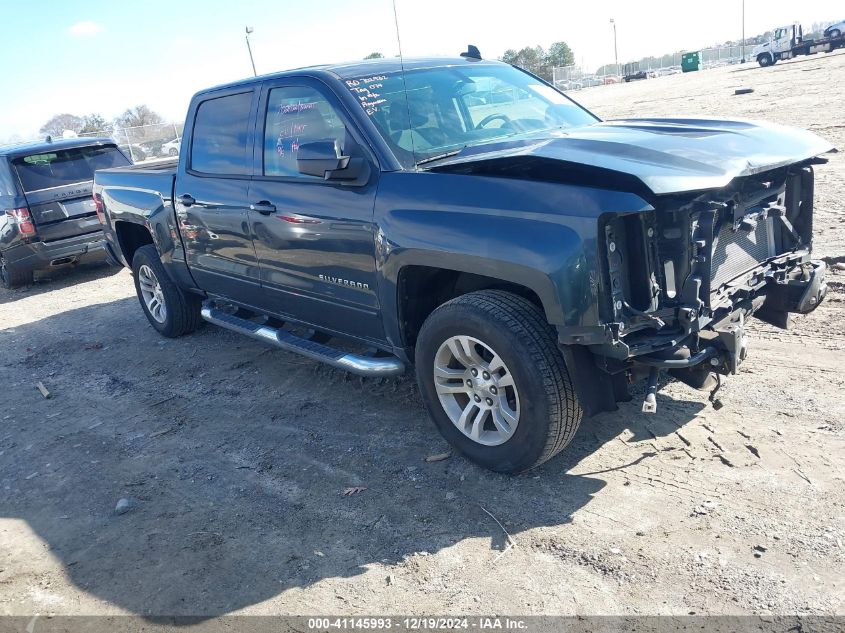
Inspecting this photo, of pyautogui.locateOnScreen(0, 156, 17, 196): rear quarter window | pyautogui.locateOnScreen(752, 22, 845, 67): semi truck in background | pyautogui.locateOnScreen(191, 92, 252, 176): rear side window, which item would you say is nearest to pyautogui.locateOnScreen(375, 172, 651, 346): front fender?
pyautogui.locateOnScreen(191, 92, 252, 176): rear side window

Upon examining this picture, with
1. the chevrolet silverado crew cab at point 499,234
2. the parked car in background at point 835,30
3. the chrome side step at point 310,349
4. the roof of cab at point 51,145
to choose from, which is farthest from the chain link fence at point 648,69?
the chevrolet silverado crew cab at point 499,234

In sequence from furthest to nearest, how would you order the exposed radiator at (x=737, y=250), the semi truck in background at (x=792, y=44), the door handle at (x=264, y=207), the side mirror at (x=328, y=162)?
1. the semi truck in background at (x=792, y=44)
2. the door handle at (x=264, y=207)
3. the side mirror at (x=328, y=162)
4. the exposed radiator at (x=737, y=250)

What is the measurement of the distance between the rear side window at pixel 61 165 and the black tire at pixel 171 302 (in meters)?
3.79

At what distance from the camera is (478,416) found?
12.0 feet

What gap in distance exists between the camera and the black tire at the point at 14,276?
9.52 m

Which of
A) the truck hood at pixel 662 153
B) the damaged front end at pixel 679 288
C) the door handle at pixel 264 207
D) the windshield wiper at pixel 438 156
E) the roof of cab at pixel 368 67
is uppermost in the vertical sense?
the roof of cab at pixel 368 67

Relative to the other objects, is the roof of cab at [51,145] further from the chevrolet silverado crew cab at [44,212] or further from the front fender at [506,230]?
the front fender at [506,230]

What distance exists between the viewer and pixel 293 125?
449 cm

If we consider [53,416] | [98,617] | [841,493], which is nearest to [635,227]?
[841,493]

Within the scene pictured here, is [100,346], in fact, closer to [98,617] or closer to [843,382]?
[98,617]

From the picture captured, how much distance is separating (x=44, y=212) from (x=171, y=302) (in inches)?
165

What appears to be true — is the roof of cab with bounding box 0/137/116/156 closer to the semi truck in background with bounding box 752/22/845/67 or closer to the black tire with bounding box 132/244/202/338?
the black tire with bounding box 132/244/202/338

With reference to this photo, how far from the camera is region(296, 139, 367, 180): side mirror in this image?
3777 millimetres

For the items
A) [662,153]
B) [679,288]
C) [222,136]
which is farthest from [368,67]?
[679,288]
